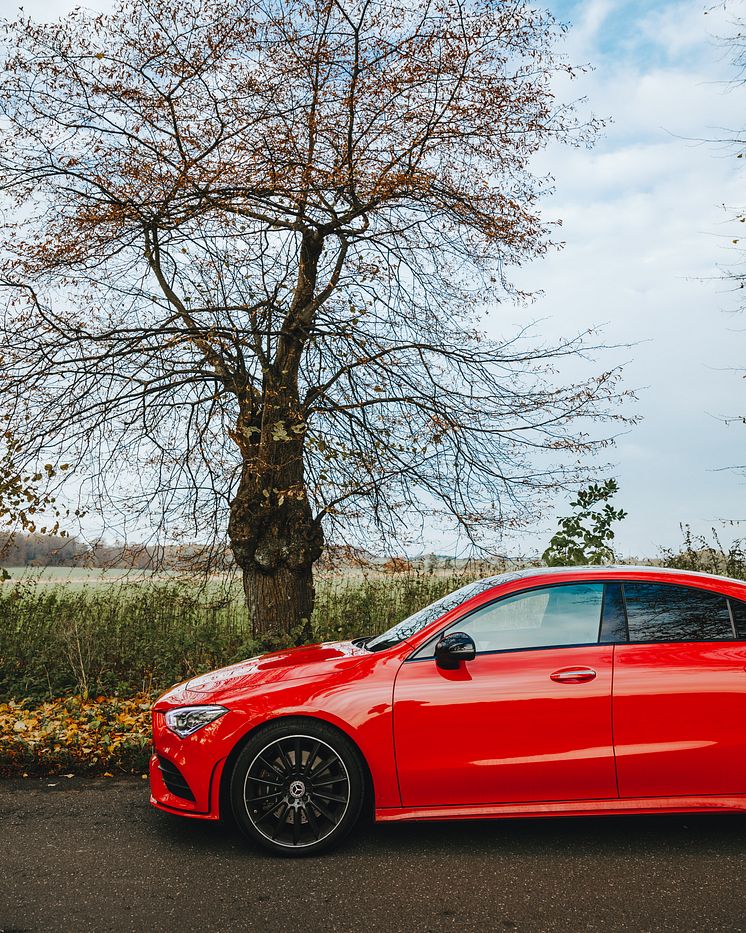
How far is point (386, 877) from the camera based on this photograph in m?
4.93

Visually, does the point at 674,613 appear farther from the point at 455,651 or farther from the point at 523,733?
the point at 455,651

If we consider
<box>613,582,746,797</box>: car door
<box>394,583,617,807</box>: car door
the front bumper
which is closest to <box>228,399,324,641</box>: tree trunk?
the front bumper

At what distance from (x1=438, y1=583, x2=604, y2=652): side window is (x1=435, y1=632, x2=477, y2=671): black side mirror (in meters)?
0.23

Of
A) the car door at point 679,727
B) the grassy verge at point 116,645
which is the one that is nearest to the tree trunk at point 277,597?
A: the grassy verge at point 116,645

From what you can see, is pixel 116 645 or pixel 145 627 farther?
pixel 145 627

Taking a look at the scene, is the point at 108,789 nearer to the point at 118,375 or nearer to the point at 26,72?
the point at 118,375

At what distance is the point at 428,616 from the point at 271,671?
114 cm

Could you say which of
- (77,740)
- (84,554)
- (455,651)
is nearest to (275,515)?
(84,554)

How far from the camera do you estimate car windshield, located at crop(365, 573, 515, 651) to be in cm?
589

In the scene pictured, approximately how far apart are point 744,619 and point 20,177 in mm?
11284

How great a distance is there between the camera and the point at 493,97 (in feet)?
41.7

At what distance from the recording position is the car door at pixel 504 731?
5316 millimetres

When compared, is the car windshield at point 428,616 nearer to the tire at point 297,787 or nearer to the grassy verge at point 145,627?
the tire at point 297,787

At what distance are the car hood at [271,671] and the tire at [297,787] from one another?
1.18ft
